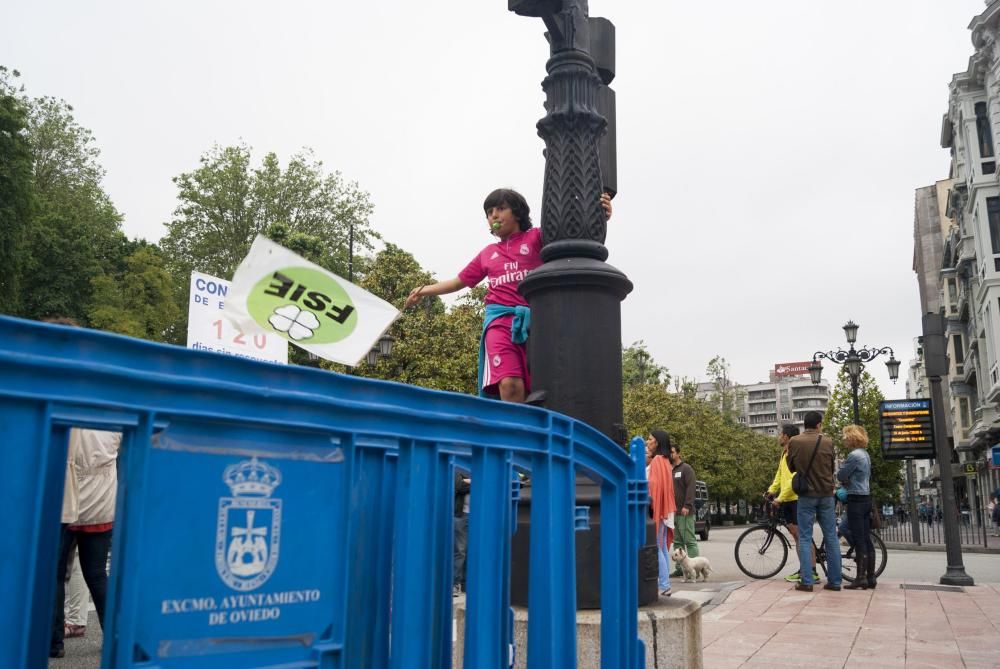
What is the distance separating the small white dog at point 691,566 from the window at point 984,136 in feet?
101

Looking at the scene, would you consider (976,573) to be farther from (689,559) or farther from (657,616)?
(657,616)

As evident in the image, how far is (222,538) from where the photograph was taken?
156cm

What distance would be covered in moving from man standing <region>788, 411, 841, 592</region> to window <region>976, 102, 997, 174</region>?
31.4m

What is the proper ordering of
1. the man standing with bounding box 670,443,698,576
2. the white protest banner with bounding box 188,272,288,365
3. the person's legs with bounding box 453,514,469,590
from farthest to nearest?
1. the man standing with bounding box 670,443,698,576
2. the white protest banner with bounding box 188,272,288,365
3. the person's legs with bounding box 453,514,469,590

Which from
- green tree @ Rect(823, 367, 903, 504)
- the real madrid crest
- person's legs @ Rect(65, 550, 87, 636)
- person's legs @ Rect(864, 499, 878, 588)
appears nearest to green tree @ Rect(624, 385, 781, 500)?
green tree @ Rect(823, 367, 903, 504)

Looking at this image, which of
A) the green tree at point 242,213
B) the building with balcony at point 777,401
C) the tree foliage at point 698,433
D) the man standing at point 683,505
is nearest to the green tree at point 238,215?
the green tree at point 242,213

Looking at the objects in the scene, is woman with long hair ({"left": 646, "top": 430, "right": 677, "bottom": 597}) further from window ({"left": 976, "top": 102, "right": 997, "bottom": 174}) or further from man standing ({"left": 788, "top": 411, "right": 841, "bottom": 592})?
window ({"left": 976, "top": 102, "right": 997, "bottom": 174})

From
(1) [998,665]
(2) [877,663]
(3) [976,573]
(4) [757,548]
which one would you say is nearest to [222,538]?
(2) [877,663]

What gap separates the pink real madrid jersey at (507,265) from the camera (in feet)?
15.1

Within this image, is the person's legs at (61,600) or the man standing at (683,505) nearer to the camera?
the person's legs at (61,600)

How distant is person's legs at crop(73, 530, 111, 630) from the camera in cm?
501

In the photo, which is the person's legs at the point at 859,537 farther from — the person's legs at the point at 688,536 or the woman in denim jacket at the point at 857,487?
the person's legs at the point at 688,536

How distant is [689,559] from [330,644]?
10.7 m

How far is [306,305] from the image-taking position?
2953mm
